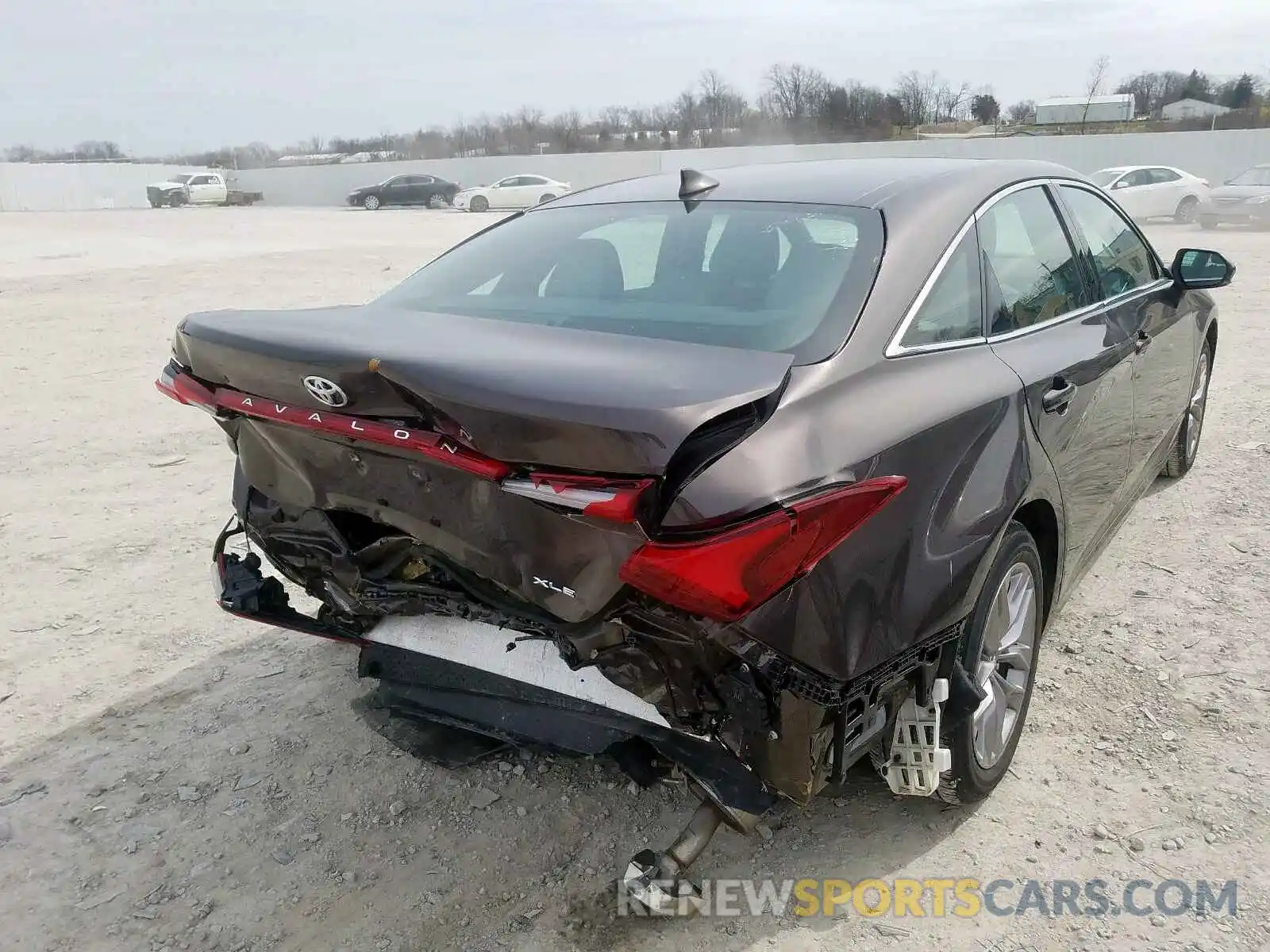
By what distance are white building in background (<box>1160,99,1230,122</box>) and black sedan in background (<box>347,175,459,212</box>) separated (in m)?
30.0

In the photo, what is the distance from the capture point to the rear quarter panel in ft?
5.99

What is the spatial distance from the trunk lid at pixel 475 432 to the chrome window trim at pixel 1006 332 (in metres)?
0.38

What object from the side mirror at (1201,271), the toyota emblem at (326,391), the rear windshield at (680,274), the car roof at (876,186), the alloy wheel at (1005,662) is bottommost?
the alloy wheel at (1005,662)

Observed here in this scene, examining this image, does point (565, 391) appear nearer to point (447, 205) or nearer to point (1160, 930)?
point (1160, 930)

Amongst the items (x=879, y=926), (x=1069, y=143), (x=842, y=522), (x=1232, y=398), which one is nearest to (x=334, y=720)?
(x=879, y=926)

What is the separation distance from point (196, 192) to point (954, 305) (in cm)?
4673

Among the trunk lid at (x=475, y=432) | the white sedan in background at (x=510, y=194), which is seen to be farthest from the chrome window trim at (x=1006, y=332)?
the white sedan in background at (x=510, y=194)

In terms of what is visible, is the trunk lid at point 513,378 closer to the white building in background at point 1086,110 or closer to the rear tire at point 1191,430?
the rear tire at point 1191,430

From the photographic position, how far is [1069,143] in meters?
31.3

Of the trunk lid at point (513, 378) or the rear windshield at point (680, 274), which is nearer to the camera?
the trunk lid at point (513, 378)

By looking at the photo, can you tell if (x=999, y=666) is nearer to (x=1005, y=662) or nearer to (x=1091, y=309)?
(x=1005, y=662)

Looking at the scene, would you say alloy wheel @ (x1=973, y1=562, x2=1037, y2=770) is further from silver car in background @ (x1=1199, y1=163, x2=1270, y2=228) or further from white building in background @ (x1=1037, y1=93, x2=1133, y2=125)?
white building in background @ (x1=1037, y1=93, x2=1133, y2=125)

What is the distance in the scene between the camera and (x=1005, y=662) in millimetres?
2725

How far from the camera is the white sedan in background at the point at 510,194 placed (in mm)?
33156
